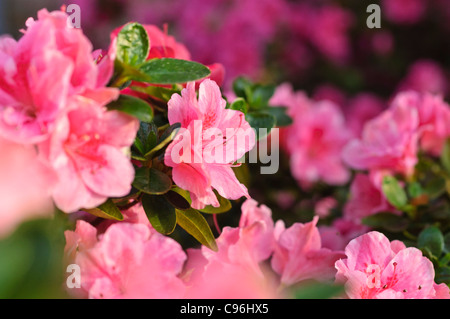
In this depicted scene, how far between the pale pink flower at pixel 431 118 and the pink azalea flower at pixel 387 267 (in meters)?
0.42

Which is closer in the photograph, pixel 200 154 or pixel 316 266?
pixel 200 154

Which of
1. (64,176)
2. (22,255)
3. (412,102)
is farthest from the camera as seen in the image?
(412,102)

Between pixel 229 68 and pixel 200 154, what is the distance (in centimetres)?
147

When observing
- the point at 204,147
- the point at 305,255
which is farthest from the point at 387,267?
the point at 204,147

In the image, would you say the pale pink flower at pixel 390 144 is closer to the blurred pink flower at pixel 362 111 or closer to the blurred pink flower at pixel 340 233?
the blurred pink flower at pixel 340 233

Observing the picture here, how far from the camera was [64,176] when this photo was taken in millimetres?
442

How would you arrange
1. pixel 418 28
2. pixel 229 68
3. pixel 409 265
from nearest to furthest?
pixel 409 265, pixel 229 68, pixel 418 28

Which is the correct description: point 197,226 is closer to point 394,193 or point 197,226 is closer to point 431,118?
point 394,193

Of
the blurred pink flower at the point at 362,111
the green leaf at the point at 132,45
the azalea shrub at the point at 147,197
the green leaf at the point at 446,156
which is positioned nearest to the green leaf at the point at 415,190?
the azalea shrub at the point at 147,197

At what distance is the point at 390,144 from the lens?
872 millimetres

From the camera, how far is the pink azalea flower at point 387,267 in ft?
1.78

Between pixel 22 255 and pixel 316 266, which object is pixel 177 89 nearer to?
pixel 316 266

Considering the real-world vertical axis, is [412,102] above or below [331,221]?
above

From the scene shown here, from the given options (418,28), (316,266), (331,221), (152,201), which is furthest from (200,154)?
(418,28)
